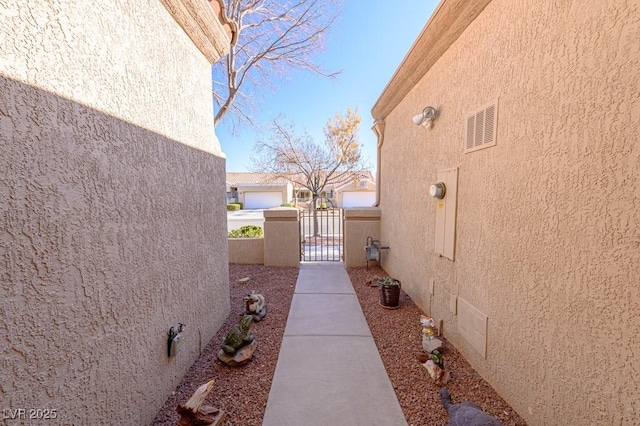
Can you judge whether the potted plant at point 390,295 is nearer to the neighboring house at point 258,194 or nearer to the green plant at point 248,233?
the green plant at point 248,233

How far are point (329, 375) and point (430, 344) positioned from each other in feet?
4.23

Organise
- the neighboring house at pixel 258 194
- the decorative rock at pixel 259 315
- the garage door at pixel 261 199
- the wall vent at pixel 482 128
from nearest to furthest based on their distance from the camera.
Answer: the wall vent at pixel 482 128 < the decorative rock at pixel 259 315 < the neighboring house at pixel 258 194 < the garage door at pixel 261 199

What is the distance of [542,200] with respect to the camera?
194 cm

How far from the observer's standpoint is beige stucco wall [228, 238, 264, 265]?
7.01 meters

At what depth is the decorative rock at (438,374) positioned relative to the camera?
8.32 feet

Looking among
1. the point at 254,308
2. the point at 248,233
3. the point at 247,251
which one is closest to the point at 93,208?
the point at 254,308

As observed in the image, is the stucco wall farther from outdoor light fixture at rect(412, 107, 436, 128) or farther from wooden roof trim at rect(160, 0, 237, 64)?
wooden roof trim at rect(160, 0, 237, 64)

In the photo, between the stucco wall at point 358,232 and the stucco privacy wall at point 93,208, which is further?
the stucco wall at point 358,232

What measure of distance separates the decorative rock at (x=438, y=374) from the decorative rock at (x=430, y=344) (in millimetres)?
326

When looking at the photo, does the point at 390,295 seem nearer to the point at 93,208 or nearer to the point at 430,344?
the point at 430,344

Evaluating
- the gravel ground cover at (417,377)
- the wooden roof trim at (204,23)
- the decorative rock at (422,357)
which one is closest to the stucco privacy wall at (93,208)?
the wooden roof trim at (204,23)

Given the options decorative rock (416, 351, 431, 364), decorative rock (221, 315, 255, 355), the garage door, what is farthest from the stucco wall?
the garage door

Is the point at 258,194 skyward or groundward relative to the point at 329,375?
skyward

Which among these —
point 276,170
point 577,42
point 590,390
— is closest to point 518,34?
point 577,42
